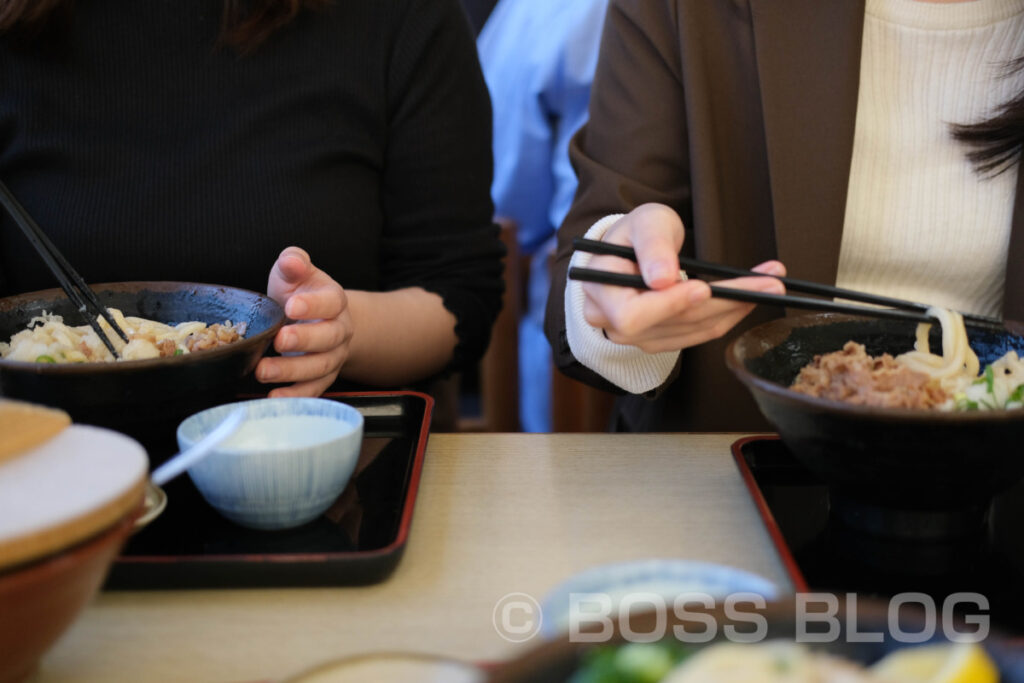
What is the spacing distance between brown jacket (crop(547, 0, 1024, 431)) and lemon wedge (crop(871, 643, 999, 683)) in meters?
0.76

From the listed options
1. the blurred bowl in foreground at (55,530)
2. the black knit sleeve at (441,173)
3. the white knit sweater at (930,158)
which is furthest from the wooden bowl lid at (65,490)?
the white knit sweater at (930,158)

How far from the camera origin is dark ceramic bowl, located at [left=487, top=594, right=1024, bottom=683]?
0.51m

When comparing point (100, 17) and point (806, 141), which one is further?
point (100, 17)

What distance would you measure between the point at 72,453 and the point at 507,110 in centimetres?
223

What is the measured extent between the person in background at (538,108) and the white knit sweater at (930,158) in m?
1.16

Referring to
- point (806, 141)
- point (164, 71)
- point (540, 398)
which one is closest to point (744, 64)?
point (806, 141)

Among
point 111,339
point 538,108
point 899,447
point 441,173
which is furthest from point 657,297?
point 538,108

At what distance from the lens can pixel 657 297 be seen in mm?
879

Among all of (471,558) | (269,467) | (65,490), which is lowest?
(471,558)

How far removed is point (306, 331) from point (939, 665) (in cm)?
82

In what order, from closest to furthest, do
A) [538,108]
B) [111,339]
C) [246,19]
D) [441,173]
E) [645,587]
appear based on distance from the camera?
1. [645,587]
2. [111,339]
3. [246,19]
4. [441,173]
5. [538,108]

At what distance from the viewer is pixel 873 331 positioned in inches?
41.6

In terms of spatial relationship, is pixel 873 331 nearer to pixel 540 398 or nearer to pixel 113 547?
pixel 113 547

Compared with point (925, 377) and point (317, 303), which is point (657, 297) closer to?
point (925, 377)
